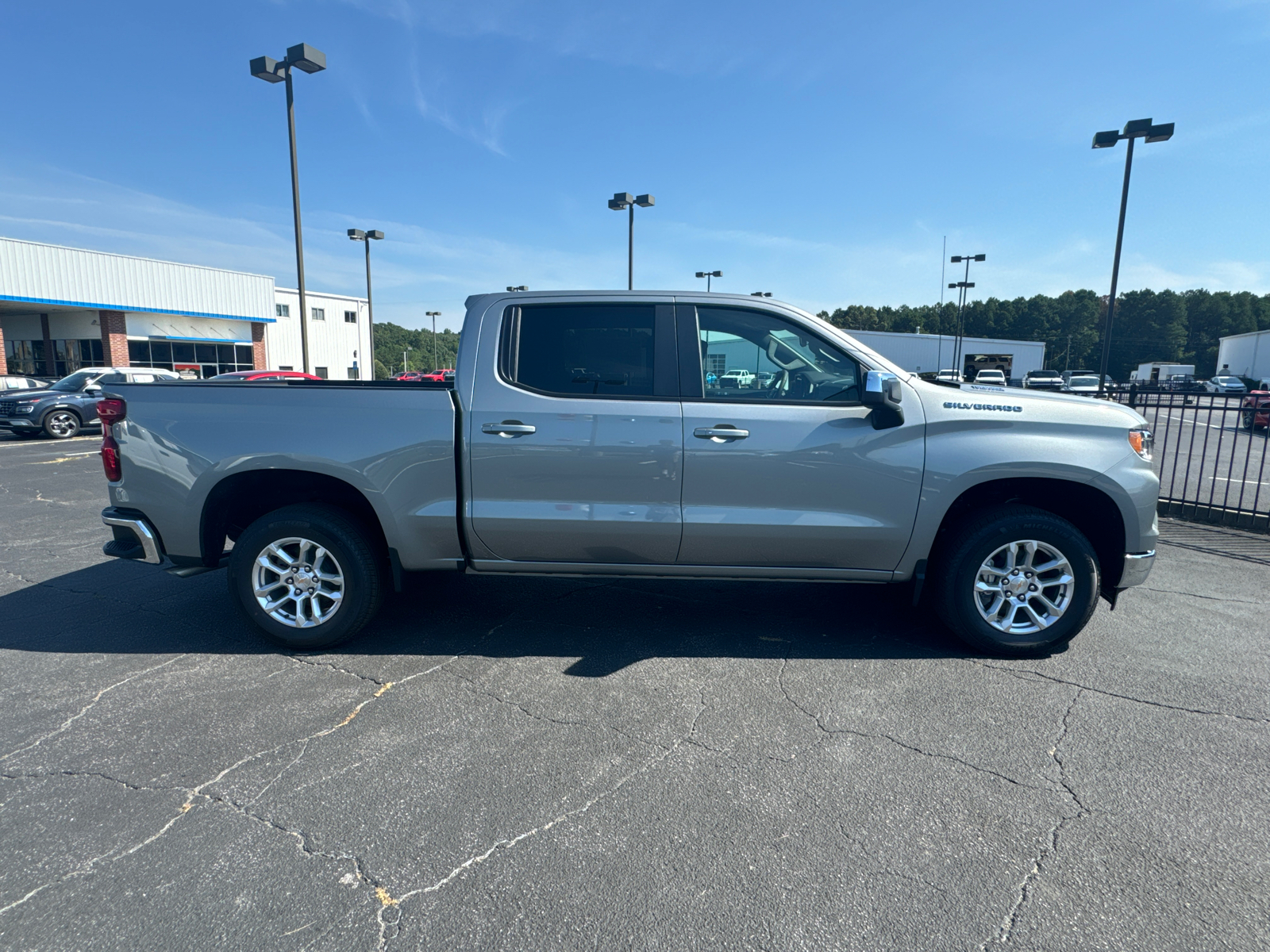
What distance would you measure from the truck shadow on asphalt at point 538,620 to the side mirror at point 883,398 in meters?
1.28

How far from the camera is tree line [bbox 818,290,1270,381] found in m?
120

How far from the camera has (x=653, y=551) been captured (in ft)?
13.3

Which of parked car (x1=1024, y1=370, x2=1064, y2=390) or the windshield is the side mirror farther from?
parked car (x1=1024, y1=370, x2=1064, y2=390)

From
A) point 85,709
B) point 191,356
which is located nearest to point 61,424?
point 85,709

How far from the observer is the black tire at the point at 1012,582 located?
3.98 metres

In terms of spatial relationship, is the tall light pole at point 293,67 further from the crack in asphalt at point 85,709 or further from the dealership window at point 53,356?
the dealership window at point 53,356

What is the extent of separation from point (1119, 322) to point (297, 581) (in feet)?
503

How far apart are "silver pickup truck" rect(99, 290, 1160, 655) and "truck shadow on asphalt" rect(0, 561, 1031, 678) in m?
0.45

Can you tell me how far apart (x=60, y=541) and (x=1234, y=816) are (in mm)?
8566

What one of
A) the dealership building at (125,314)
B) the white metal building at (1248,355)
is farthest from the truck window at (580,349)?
the white metal building at (1248,355)

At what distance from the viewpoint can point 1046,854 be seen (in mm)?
2461

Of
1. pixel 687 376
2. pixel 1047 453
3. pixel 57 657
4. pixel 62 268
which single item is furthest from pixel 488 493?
pixel 62 268

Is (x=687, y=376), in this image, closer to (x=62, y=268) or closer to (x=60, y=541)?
(x=60, y=541)

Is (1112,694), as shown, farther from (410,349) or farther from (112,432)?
(410,349)
